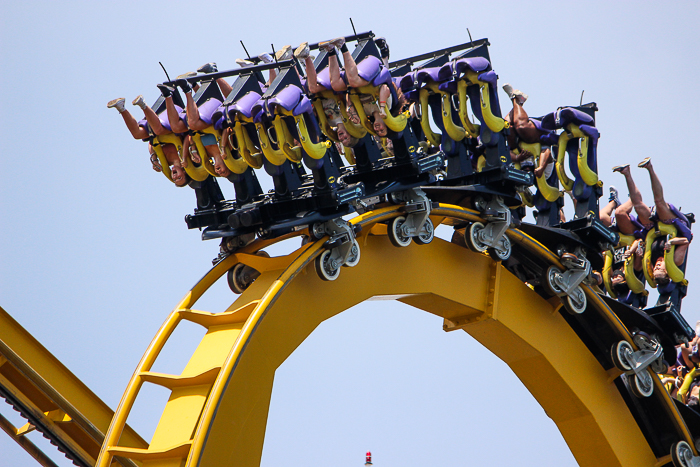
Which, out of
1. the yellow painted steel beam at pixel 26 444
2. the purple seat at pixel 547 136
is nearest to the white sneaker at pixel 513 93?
the purple seat at pixel 547 136

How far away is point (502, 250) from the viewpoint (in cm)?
820

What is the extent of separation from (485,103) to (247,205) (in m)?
2.29

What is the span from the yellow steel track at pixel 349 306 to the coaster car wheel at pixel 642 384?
0.45 feet

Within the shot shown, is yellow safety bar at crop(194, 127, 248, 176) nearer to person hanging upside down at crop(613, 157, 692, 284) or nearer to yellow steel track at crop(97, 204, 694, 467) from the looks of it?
yellow steel track at crop(97, 204, 694, 467)

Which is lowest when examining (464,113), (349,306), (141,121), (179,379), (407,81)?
(179,379)

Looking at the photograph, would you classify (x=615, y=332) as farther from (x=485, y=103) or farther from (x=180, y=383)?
(x=180, y=383)

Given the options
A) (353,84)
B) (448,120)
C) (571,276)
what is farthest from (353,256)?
(571,276)

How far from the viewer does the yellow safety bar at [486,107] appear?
778 cm

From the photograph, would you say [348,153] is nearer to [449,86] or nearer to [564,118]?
[449,86]

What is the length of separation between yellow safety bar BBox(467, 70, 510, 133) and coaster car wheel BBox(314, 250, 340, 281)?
2071 mm

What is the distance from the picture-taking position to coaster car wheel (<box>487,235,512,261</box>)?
815 cm

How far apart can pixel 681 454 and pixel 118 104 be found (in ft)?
21.7

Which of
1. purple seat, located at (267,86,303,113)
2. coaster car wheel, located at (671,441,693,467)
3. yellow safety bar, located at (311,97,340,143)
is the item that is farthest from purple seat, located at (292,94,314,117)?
coaster car wheel, located at (671,441,693,467)

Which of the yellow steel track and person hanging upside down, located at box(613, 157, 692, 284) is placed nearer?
the yellow steel track
